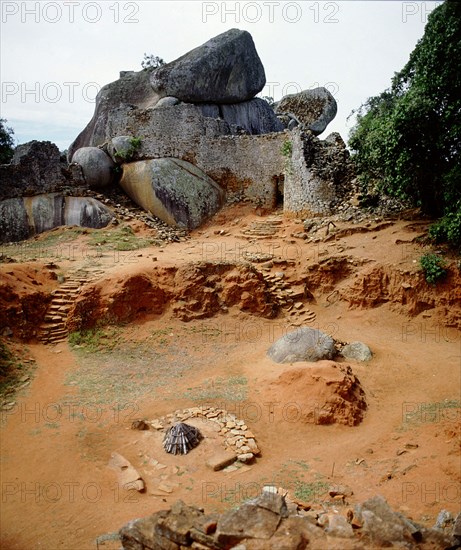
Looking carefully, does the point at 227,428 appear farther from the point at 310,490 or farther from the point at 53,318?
the point at 53,318

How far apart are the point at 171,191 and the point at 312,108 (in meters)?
15.4

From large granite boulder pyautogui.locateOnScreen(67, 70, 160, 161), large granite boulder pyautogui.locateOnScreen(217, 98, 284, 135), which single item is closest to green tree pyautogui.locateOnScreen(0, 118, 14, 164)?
large granite boulder pyautogui.locateOnScreen(67, 70, 160, 161)

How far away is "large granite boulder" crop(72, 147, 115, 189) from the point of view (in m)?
18.1

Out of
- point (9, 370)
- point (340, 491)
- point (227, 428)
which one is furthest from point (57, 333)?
point (340, 491)

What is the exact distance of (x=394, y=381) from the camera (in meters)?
8.47

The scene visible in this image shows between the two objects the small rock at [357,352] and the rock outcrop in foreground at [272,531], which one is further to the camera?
the small rock at [357,352]

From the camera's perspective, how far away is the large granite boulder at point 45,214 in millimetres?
15703

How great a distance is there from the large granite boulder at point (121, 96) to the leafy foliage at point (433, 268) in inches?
700

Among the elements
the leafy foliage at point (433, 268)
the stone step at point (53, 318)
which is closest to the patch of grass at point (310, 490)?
the stone step at point (53, 318)

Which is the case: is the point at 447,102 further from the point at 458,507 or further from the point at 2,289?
the point at 2,289

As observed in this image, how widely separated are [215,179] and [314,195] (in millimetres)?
5384

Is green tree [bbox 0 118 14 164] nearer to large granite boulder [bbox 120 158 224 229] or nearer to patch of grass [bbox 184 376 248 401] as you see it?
large granite boulder [bbox 120 158 224 229]

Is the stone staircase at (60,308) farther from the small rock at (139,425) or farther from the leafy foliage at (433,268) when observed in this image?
the leafy foliage at (433,268)

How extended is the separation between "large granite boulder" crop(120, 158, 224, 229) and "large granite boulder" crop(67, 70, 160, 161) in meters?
6.38
